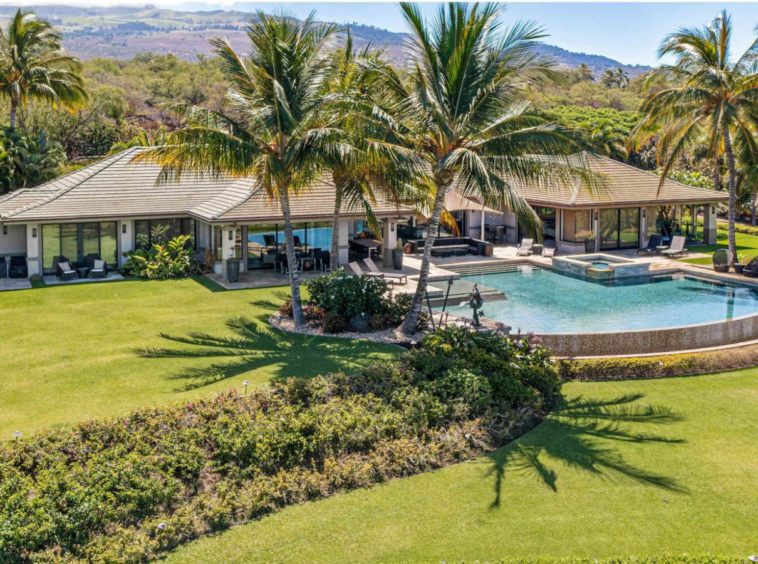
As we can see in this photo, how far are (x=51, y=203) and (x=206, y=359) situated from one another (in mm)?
12793

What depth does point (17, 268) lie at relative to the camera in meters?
24.3

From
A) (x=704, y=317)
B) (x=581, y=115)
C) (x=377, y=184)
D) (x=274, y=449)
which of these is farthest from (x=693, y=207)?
(x=581, y=115)

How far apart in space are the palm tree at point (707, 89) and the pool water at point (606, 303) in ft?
16.2

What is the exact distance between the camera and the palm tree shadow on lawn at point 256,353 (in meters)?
14.5

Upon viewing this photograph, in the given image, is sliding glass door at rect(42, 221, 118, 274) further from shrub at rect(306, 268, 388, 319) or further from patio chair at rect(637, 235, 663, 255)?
patio chair at rect(637, 235, 663, 255)

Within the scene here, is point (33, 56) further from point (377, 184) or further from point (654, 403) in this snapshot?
point (654, 403)

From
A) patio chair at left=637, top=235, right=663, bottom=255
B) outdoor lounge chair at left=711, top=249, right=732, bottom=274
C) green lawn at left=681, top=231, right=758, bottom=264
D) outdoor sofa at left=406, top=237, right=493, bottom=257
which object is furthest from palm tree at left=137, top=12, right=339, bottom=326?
patio chair at left=637, top=235, right=663, bottom=255

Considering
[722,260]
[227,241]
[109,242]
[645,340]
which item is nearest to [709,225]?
[722,260]

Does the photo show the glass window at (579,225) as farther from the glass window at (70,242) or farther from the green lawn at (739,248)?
the glass window at (70,242)

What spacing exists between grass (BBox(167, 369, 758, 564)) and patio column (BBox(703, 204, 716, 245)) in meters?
22.4

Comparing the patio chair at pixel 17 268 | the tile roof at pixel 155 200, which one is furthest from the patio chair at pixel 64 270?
the tile roof at pixel 155 200

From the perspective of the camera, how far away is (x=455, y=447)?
11586 mm

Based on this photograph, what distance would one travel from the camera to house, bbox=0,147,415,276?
80.9ft

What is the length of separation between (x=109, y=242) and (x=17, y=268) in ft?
10.1
